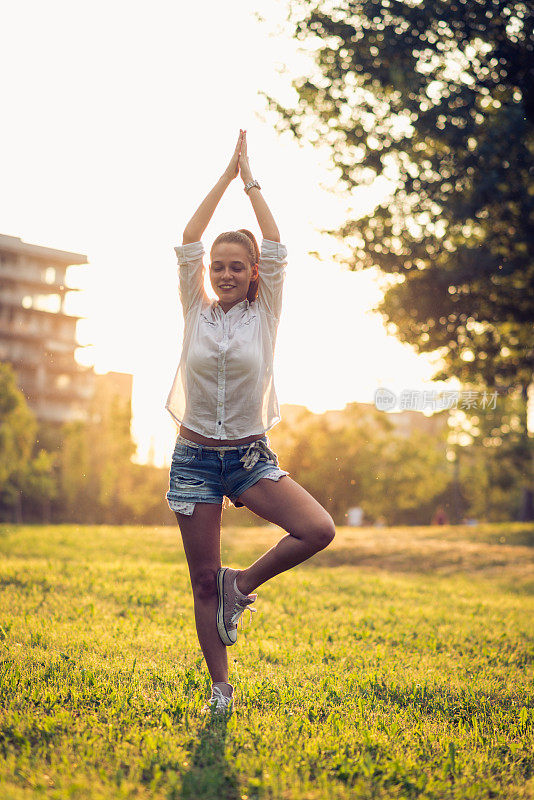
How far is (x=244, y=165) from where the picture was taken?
4.00m

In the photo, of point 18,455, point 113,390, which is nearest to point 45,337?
point 18,455

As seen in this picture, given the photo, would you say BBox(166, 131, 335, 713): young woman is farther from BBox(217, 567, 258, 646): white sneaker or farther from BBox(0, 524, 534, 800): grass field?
BBox(0, 524, 534, 800): grass field

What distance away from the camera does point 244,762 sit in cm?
307

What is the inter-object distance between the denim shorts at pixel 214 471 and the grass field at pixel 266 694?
3.41ft

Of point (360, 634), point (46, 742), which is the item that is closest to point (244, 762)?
point (46, 742)

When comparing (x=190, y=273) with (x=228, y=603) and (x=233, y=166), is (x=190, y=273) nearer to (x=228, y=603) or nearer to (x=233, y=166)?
(x=233, y=166)

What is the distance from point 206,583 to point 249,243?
5.57ft

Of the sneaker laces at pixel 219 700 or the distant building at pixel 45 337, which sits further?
the distant building at pixel 45 337

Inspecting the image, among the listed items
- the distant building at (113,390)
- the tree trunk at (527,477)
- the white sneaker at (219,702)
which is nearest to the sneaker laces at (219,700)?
the white sneaker at (219,702)

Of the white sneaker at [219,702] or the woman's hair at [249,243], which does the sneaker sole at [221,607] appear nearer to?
the white sneaker at [219,702]

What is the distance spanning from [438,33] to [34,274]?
707 inches

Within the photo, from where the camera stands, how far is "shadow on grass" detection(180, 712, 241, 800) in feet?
9.14

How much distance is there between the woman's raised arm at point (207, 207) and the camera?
3.82 m

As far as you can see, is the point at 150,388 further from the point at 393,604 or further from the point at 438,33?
the point at 438,33
